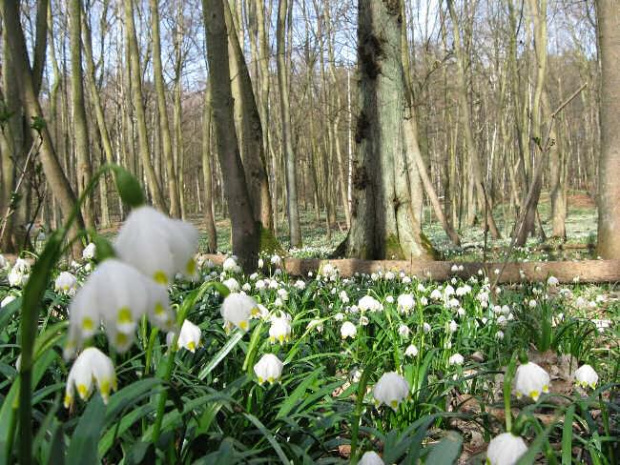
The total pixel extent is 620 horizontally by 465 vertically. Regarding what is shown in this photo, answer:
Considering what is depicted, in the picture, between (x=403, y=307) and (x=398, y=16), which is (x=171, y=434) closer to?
(x=403, y=307)

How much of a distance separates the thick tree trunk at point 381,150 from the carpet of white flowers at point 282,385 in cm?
289

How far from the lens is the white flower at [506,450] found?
3.66 ft

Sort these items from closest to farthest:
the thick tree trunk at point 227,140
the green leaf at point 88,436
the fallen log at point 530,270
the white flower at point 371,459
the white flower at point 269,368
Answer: the green leaf at point 88,436
the white flower at point 371,459
the white flower at point 269,368
the fallen log at point 530,270
the thick tree trunk at point 227,140

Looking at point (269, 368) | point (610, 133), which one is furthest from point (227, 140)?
point (269, 368)

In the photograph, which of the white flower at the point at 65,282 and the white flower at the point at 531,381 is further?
the white flower at the point at 65,282

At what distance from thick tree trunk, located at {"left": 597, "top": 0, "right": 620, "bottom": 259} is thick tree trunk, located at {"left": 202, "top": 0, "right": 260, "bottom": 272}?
14.8 feet

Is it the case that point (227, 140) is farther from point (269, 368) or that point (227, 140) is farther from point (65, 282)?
point (269, 368)

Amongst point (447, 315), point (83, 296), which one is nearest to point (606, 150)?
point (447, 315)

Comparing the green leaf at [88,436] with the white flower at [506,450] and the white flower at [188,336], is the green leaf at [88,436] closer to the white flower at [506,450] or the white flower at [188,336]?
the white flower at [188,336]

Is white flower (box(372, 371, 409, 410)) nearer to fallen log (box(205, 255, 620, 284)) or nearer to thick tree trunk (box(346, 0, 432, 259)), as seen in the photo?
fallen log (box(205, 255, 620, 284))

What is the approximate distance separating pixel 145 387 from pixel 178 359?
1009 mm

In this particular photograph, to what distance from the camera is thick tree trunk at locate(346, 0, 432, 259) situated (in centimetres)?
757

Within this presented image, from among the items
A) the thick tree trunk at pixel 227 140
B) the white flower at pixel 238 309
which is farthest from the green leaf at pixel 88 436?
the thick tree trunk at pixel 227 140

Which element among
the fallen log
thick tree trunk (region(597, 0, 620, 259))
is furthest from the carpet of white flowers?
→ thick tree trunk (region(597, 0, 620, 259))
